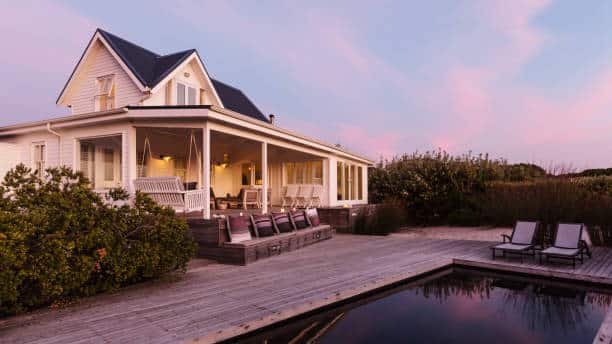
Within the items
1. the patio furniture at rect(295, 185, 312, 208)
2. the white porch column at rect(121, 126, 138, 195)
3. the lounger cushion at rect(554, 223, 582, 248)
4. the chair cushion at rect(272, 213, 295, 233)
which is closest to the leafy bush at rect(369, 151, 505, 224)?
the patio furniture at rect(295, 185, 312, 208)

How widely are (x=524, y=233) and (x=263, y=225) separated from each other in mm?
6151

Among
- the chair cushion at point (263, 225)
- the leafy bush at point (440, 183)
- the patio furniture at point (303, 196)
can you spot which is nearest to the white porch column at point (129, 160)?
the chair cushion at point (263, 225)

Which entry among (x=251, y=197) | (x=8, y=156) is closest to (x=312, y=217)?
(x=251, y=197)

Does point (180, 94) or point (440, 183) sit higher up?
point (180, 94)

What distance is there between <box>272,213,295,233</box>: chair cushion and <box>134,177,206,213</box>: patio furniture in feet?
6.63

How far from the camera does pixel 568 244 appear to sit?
779 centimetres

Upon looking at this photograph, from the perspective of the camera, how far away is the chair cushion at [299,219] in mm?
10297

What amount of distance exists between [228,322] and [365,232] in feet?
31.0

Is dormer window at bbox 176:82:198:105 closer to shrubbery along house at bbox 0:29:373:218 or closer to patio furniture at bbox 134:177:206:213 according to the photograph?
shrubbery along house at bbox 0:29:373:218

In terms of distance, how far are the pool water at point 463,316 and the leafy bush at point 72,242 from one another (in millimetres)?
2544

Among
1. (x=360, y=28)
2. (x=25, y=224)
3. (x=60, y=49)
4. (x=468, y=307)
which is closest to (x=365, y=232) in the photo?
(x=468, y=307)

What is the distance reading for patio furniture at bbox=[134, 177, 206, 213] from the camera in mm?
7961

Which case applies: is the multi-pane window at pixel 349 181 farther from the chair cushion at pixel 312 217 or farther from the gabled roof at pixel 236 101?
the chair cushion at pixel 312 217

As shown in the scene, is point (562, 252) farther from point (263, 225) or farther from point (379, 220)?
point (263, 225)
